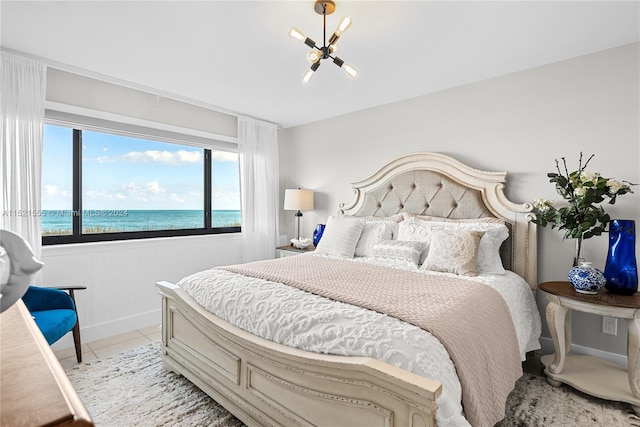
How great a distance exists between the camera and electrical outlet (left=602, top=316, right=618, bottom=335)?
2373 millimetres

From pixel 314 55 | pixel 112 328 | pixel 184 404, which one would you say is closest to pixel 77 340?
pixel 112 328

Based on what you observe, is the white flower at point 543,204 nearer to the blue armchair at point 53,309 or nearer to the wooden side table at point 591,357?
the wooden side table at point 591,357

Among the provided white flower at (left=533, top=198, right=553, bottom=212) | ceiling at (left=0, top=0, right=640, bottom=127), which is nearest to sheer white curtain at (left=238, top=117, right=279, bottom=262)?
ceiling at (left=0, top=0, right=640, bottom=127)

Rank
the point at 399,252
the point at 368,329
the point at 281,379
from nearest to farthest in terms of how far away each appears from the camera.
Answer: the point at 368,329
the point at 281,379
the point at 399,252

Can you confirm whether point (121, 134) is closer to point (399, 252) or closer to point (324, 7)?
point (324, 7)

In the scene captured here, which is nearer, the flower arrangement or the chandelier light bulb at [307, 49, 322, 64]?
the chandelier light bulb at [307, 49, 322, 64]

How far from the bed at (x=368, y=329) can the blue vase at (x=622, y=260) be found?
50cm

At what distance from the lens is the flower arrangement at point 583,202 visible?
2.14m

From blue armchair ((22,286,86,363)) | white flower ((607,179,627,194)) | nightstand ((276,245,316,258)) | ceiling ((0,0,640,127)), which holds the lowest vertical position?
blue armchair ((22,286,86,363))

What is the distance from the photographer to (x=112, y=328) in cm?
306

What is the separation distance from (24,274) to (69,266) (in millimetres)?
2770

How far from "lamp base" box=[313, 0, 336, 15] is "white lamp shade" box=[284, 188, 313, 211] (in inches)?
95.9

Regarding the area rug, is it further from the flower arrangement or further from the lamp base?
the lamp base

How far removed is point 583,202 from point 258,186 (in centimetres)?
329
